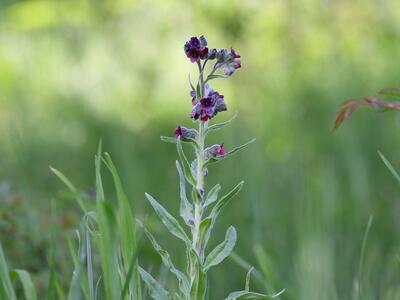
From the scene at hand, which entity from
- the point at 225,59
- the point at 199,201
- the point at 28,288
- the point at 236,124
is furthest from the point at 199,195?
the point at 236,124

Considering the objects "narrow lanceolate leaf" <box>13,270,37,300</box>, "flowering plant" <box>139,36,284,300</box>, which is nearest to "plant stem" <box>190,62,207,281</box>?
"flowering plant" <box>139,36,284,300</box>

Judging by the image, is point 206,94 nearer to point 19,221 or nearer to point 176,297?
point 176,297

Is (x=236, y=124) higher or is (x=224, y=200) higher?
(x=236, y=124)

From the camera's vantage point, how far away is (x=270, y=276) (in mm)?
1183

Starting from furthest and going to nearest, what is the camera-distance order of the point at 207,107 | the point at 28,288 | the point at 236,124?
the point at 236,124, the point at 28,288, the point at 207,107

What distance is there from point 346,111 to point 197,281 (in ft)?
1.21

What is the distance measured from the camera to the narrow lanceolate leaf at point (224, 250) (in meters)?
0.96

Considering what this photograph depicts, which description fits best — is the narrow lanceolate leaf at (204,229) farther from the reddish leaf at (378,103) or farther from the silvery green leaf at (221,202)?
the reddish leaf at (378,103)

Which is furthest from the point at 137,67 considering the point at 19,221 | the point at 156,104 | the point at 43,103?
the point at 19,221

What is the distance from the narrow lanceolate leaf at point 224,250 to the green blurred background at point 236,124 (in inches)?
8.4

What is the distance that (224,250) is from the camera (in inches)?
37.9

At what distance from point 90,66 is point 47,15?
1.66 feet

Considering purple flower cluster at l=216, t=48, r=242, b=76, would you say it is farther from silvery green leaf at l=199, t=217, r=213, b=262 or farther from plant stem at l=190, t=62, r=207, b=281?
silvery green leaf at l=199, t=217, r=213, b=262

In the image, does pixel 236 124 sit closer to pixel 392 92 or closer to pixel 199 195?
pixel 392 92
